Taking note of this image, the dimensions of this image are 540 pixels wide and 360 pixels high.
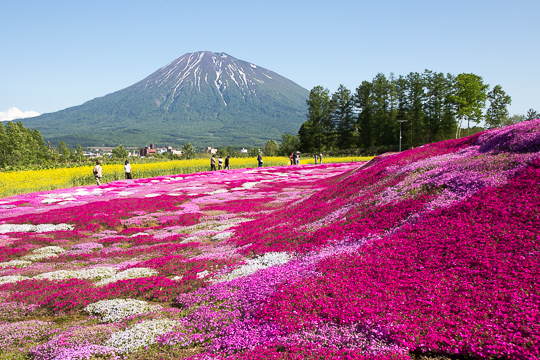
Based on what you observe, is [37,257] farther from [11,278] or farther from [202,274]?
[202,274]

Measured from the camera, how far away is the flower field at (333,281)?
511 centimetres

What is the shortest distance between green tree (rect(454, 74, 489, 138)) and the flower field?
320ft

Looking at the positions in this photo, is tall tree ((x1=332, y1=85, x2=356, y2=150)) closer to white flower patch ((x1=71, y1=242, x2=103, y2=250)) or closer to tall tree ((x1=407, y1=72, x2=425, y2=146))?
tall tree ((x1=407, y1=72, x2=425, y2=146))

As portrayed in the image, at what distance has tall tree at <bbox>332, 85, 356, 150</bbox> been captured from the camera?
121 meters

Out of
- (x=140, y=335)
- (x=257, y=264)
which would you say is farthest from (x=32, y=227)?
(x=140, y=335)

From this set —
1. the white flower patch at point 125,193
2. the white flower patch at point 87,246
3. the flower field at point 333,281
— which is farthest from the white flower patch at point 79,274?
the white flower patch at point 125,193

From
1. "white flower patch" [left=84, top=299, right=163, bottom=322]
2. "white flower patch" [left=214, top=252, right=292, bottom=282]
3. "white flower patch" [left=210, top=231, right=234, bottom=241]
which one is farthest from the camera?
"white flower patch" [left=210, top=231, right=234, bottom=241]

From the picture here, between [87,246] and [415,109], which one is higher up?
[415,109]

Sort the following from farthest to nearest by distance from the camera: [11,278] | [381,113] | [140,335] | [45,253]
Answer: [381,113] < [45,253] < [11,278] < [140,335]

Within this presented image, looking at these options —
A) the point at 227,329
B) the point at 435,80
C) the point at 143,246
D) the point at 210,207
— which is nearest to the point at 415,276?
the point at 227,329

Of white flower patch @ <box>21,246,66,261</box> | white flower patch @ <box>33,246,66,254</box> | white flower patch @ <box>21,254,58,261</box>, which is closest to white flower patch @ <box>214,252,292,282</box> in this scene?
white flower patch @ <box>21,254,58,261</box>

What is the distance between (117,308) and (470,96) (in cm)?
11238

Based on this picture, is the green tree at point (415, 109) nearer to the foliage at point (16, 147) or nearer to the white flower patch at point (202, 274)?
the white flower patch at point (202, 274)

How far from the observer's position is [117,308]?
25.2 ft
